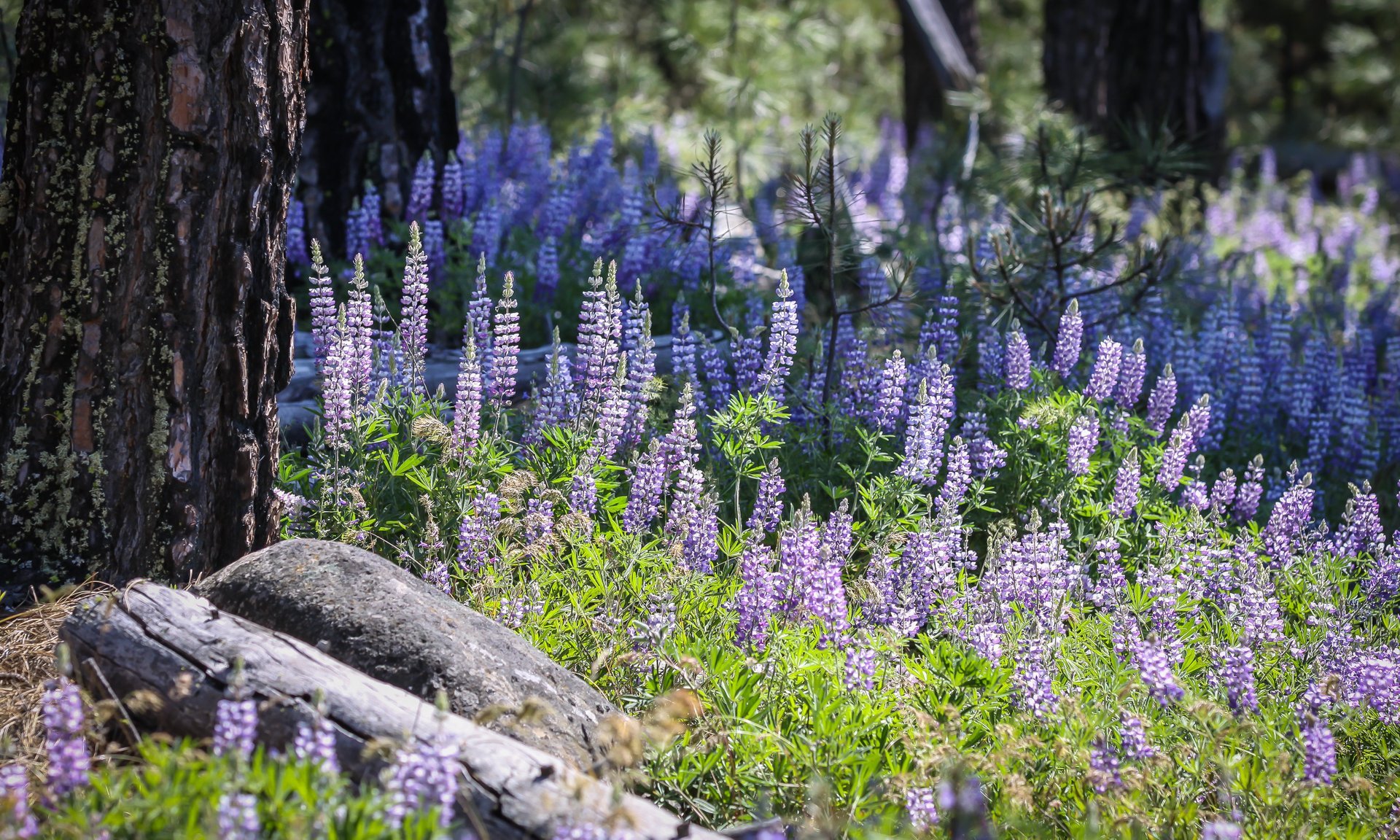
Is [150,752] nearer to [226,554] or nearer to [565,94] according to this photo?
[226,554]

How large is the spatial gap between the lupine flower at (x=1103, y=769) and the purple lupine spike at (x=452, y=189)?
445 cm

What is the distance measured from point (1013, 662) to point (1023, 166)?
15.6 ft

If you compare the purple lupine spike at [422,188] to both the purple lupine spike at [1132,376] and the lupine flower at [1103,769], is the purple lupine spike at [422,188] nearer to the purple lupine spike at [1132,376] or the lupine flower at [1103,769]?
the purple lupine spike at [1132,376]

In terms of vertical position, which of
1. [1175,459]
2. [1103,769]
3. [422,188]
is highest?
[422,188]

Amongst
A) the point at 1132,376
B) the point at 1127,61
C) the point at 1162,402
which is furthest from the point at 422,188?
the point at 1127,61

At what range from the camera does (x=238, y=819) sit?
8.24 feet

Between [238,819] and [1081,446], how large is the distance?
3432 millimetres

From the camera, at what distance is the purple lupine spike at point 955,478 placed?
4.24 meters

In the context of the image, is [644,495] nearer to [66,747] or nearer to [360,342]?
[360,342]

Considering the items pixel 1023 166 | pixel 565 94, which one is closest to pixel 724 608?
pixel 1023 166

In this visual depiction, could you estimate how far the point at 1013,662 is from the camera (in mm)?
3783

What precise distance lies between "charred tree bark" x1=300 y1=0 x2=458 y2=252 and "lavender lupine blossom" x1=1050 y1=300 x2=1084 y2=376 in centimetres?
354

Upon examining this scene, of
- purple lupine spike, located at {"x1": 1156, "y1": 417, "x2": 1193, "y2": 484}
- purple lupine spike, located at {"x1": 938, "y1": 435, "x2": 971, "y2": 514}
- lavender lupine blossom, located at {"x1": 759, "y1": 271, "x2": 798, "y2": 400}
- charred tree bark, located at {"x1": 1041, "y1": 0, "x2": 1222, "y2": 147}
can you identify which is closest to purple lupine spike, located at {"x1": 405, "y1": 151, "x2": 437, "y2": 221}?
lavender lupine blossom, located at {"x1": 759, "y1": 271, "x2": 798, "y2": 400}

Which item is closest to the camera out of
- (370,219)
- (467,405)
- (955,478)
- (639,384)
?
(467,405)
